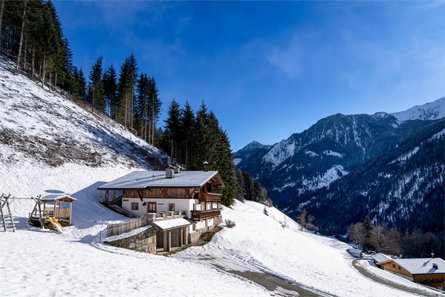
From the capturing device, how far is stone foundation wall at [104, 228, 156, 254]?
1978cm

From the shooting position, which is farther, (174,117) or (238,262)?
(174,117)

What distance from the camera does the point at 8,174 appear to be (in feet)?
91.7

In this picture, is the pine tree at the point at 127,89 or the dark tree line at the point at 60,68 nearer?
the dark tree line at the point at 60,68

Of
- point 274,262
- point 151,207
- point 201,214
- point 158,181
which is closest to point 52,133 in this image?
point 158,181

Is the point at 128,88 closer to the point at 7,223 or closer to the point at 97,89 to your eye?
the point at 97,89

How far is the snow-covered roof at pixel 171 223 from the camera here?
75.7 ft

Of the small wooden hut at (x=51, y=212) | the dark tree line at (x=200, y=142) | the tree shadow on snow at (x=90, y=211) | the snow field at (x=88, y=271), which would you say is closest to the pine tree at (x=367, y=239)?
the dark tree line at (x=200, y=142)

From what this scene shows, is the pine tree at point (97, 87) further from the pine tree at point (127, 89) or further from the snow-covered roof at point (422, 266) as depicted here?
the snow-covered roof at point (422, 266)

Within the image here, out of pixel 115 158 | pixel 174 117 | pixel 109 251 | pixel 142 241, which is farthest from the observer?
pixel 174 117

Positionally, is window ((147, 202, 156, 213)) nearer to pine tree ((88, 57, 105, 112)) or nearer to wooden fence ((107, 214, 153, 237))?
wooden fence ((107, 214, 153, 237))

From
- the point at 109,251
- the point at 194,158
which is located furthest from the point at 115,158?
the point at 109,251

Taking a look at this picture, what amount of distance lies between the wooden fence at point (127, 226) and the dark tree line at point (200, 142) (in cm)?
2432

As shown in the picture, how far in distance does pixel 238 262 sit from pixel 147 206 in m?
14.9

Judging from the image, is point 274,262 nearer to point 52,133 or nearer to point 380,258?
point 52,133
